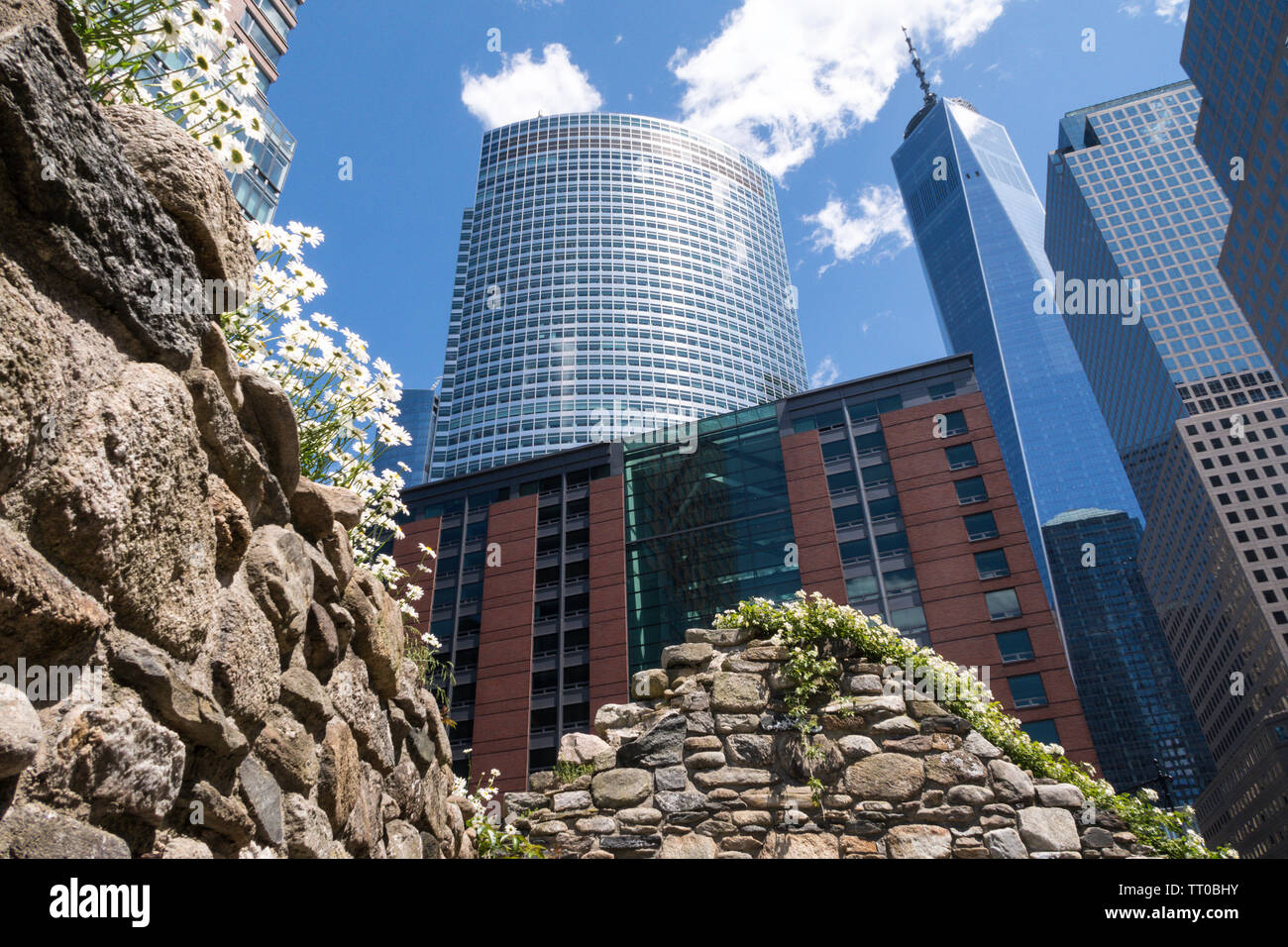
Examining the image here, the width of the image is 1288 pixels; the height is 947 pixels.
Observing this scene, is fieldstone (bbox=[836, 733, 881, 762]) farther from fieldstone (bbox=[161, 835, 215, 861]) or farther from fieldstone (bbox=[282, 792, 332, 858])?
fieldstone (bbox=[161, 835, 215, 861])

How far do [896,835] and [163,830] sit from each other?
561 cm

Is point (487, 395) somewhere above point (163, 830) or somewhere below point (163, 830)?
above

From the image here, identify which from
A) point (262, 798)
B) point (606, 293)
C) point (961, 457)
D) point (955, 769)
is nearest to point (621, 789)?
point (955, 769)

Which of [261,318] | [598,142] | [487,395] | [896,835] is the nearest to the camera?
[261,318]

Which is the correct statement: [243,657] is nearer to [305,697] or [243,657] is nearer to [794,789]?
[305,697]

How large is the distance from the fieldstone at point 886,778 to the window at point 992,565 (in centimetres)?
4683

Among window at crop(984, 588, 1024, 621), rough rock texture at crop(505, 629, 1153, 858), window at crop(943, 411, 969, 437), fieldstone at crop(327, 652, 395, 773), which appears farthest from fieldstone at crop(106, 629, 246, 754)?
window at crop(943, 411, 969, 437)

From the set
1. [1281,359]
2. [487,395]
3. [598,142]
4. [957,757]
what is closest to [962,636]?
[957,757]

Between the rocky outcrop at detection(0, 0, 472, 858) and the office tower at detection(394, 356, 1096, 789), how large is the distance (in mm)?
47456

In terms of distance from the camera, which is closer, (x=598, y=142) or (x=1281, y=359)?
(x=1281, y=359)

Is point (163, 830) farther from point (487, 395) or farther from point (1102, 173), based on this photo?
point (1102, 173)

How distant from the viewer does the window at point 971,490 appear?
2014 inches
